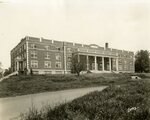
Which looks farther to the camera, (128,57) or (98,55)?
(128,57)

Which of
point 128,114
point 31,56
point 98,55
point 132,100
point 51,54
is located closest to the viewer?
point 128,114

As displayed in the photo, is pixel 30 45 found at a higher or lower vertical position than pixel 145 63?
higher

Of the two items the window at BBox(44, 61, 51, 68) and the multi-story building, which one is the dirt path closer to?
the multi-story building

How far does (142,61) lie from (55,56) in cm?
3704

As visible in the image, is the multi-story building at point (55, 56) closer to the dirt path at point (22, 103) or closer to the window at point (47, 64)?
the window at point (47, 64)

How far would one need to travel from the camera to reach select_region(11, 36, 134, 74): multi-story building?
3812cm

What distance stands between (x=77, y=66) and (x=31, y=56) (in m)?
10.8

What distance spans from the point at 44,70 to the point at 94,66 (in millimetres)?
16468

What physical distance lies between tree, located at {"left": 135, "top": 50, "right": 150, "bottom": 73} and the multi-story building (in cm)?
1400

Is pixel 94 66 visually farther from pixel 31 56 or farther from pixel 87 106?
pixel 87 106

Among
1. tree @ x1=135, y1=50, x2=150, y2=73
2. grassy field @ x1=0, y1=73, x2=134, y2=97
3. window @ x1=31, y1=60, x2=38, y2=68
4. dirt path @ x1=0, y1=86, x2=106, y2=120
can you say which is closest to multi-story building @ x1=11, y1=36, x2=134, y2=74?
window @ x1=31, y1=60, x2=38, y2=68

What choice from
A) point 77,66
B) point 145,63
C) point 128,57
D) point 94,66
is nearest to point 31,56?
point 77,66

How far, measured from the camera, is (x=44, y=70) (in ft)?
129

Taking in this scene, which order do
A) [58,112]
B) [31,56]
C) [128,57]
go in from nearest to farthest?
[58,112], [31,56], [128,57]
